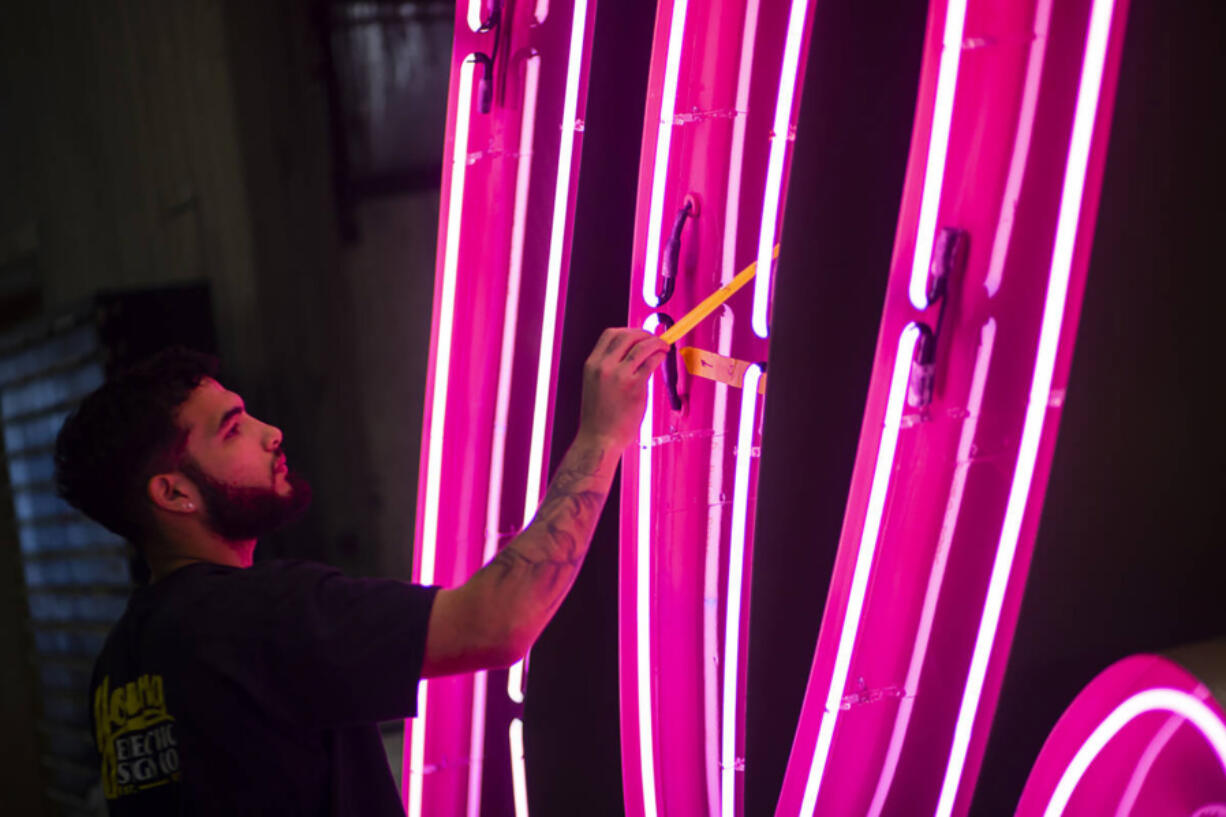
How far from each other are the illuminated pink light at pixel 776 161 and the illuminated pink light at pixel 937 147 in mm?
356

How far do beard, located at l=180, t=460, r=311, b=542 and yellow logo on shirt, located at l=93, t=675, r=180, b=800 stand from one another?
0.28 meters

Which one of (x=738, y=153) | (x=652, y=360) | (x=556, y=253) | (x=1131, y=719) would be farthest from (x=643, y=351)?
(x=1131, y=719)

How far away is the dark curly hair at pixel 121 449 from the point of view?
1757 mm

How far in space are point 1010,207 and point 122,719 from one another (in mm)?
1555

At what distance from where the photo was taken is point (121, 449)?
1.75 metres

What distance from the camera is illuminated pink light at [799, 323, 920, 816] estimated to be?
1.43 metres

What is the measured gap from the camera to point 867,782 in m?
1.56

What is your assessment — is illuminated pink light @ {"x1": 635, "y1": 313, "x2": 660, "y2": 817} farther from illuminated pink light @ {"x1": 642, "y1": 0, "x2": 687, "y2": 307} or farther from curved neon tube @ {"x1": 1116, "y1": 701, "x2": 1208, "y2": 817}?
curved neon tube @ {"x1": 1116, "y1": 701, "x2": 1208, "y2": 817}

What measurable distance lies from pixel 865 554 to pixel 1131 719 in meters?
0.40

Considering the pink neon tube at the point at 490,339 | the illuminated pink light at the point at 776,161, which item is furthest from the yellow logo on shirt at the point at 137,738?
the illuminated pink light at the point at 776,161

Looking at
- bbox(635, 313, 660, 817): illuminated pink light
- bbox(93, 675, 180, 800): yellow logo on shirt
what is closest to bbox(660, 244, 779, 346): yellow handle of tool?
bbox(635, 313, 660, 817): illuminated pink light

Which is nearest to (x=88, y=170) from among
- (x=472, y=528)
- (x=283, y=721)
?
(x=472, y=528)

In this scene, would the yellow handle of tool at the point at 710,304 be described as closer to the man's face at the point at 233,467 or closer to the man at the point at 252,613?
the man at the point at 252,613

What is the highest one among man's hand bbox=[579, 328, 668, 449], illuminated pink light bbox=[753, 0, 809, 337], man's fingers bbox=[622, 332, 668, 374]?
illuminated pink light bbox=[753, 0, 809, 337]
